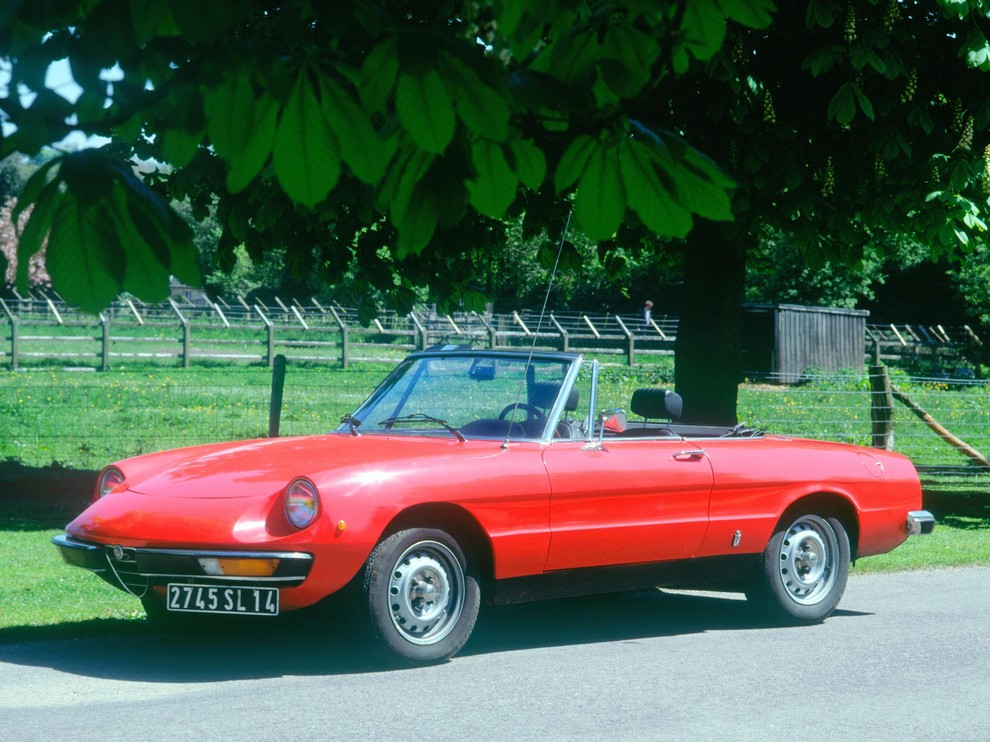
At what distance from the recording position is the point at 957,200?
1095 centimetres

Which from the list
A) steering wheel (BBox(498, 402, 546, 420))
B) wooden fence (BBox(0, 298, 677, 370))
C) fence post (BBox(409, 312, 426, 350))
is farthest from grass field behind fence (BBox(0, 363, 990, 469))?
steering wheel (BBox(498, 402, 546, 420))

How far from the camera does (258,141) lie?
2.58m

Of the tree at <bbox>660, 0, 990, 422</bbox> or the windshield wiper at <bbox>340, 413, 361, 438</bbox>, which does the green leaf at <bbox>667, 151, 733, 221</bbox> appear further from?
the tree at <bbox>660, 0, 990, 422</bbox>

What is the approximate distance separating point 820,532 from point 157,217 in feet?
21.9

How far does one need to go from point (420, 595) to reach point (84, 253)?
4.62 meters

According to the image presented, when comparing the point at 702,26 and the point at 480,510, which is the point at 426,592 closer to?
the point at 480,510

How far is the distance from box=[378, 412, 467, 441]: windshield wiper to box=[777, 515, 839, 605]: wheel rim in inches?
83.5

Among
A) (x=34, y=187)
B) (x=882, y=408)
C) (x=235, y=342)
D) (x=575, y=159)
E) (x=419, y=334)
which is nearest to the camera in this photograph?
(x=34, y=187)

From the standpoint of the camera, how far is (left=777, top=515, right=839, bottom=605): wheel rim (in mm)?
8508

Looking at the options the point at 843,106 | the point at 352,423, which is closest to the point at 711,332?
the point at 843,106

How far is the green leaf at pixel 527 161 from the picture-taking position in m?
2.86

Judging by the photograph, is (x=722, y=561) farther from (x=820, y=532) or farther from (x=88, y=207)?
(x=88, y=207)

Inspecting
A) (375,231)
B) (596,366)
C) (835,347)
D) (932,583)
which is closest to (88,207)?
(596,366)

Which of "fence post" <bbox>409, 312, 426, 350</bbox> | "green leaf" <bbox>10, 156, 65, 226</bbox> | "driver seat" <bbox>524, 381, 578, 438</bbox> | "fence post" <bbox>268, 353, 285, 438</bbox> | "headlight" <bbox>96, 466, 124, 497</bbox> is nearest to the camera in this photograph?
"green leaf" <bbox>10, 156, 65, 226</bbox>
